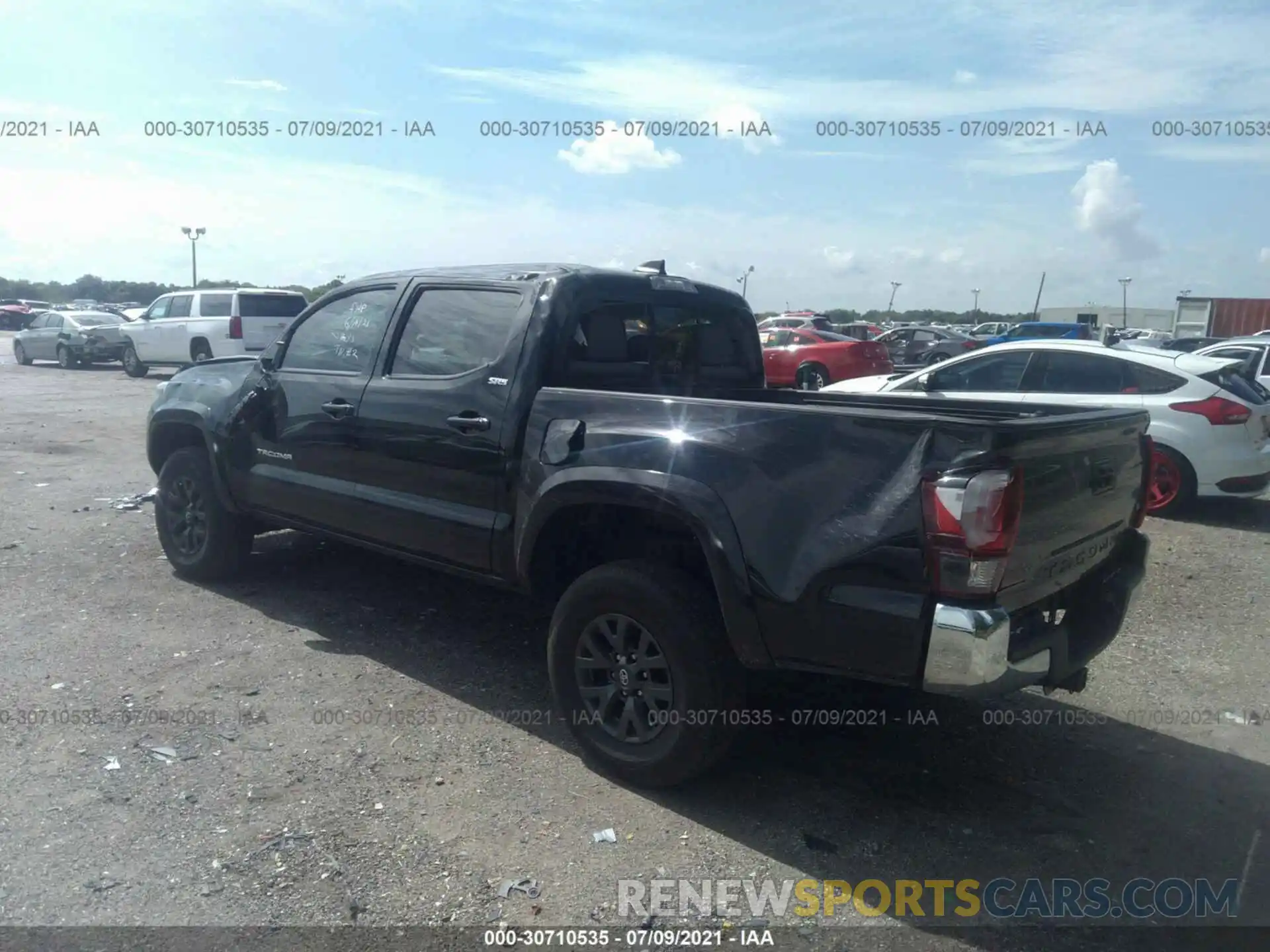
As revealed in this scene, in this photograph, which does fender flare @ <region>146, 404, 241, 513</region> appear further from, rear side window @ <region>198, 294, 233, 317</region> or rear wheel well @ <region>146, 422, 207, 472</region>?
rear side window @ <region>198, 294, 233, 317</region>

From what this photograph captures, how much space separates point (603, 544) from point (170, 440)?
366 centimetres

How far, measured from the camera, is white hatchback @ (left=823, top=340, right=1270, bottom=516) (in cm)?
856

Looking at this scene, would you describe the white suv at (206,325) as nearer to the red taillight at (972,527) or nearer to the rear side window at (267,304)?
the rear side window at (267,304)

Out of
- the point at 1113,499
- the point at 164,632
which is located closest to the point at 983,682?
the point at 1113,499

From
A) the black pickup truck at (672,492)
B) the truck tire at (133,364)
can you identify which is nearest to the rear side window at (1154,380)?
the black pickup truck at (672,492)

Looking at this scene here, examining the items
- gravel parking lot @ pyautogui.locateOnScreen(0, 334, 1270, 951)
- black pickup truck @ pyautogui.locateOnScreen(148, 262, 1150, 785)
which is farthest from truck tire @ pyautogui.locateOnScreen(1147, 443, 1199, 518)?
black pickup truck @ pyautogui.locateOnScreen(148, 262, 1150, 785)

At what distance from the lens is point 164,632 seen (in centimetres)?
557

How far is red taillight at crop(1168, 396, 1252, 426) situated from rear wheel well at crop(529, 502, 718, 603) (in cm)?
646

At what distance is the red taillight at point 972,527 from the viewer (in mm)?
3096

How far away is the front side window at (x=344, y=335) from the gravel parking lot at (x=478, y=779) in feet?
4.79

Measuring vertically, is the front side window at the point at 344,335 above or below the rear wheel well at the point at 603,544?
above

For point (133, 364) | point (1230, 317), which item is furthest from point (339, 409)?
point (1230, 317)

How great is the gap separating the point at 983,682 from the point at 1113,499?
1.25 metres

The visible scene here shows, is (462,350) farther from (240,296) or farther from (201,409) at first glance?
(240,296)
